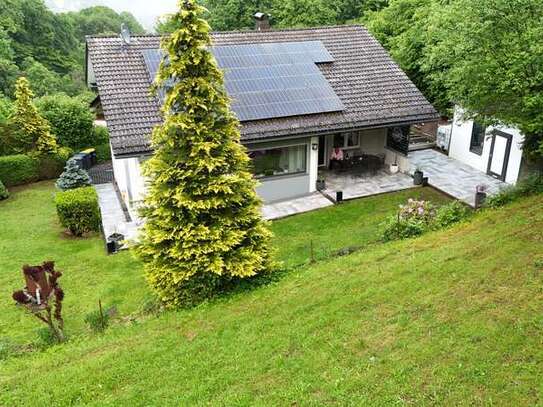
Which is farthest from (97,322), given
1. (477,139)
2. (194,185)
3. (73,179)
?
(477,139)

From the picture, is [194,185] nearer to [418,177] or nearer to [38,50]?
[418,177]

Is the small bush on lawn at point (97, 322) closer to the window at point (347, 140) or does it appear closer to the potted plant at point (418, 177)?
the potted plant at point (418, 177)

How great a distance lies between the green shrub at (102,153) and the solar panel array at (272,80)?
7.25 meters

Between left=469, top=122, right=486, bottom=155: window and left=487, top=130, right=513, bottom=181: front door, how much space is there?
84 cm

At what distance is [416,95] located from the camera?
21.0m

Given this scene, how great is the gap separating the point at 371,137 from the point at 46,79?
39.1 metres

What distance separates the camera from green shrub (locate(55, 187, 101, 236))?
16875 millimetres

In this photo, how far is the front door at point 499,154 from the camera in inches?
778

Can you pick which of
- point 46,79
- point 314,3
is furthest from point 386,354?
point 46,79

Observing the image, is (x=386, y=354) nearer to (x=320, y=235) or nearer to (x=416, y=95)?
(x=320, y=235)

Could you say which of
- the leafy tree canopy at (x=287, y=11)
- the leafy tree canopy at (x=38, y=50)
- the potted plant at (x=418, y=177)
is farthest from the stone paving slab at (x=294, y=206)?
the leafy tree canopy at (x=38, y=50)

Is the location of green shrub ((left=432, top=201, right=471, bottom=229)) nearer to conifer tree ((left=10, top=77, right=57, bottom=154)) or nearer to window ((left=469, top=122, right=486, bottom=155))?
window ((left=469, top=122, right=486, bottom=155))

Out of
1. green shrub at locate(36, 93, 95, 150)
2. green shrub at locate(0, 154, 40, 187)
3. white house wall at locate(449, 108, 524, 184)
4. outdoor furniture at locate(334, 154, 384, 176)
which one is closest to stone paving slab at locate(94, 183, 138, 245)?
green shrub at locate(0, 154, 40, 187)

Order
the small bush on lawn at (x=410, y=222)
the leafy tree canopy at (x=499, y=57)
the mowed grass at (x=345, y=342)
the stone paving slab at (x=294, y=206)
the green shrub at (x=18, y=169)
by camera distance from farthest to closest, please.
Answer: the green shrub at (x=18, y=169) → the stone paving slab at (x=294, y=206) → the small bush on lawn at (x=410, y=222) → the leafy tree canopy at (x=499, y=57) → the mowed grass at (x=345, y=342)
